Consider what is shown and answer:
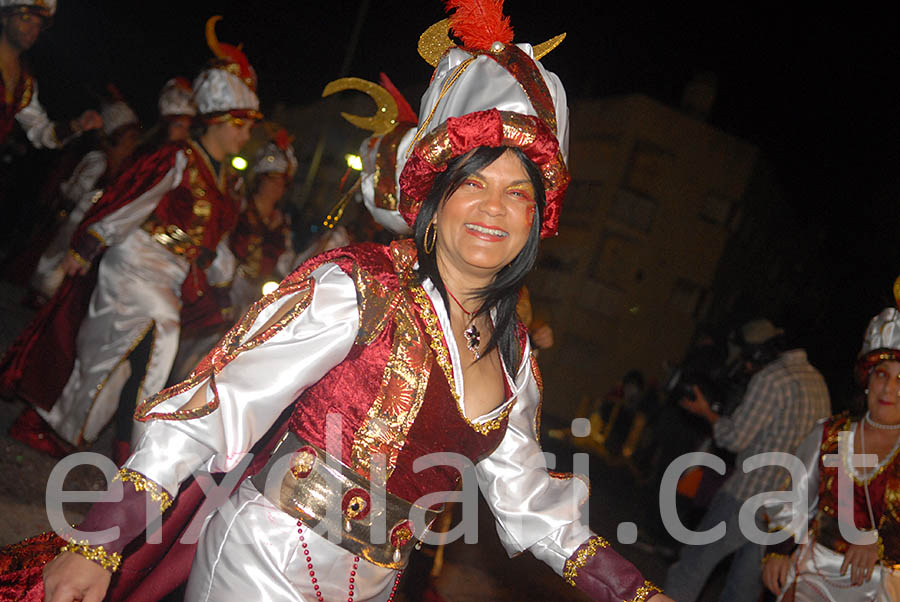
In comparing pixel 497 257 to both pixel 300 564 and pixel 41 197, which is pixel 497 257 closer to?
pixel 300 564

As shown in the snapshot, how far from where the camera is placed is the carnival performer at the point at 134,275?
4020 mm

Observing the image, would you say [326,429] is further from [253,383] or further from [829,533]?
[829,533]

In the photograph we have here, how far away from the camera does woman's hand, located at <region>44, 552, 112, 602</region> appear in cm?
135

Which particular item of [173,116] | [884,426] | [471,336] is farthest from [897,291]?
[173,116]

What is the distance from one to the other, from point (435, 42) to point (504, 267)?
2.25 ft

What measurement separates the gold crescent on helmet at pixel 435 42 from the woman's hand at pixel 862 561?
2815 millimetres

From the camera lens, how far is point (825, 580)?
3178 millimetres

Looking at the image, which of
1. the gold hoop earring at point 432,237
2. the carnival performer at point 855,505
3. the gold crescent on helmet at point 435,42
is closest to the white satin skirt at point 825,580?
the carnival performer at point 855,505

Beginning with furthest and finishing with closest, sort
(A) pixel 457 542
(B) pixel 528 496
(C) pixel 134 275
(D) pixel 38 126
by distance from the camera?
(D) pixel 38 126, (A) pixel 457 542, (C) pixel 134 275, (B) pixel 528 496

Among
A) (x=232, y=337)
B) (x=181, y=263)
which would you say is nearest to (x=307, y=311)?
(x=232, y=337)

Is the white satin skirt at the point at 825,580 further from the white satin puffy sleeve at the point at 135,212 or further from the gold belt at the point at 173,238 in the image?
the white satin puffy sleeve at the point at 135,212

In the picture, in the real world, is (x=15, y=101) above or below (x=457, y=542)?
above

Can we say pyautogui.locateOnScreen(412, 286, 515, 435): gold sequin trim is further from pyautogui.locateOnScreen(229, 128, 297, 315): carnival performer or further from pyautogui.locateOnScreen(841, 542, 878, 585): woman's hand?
pyautogui.locateOnScreen(229, 128, 297, 315): carnival performer

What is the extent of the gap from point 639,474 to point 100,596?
30.9 ft
